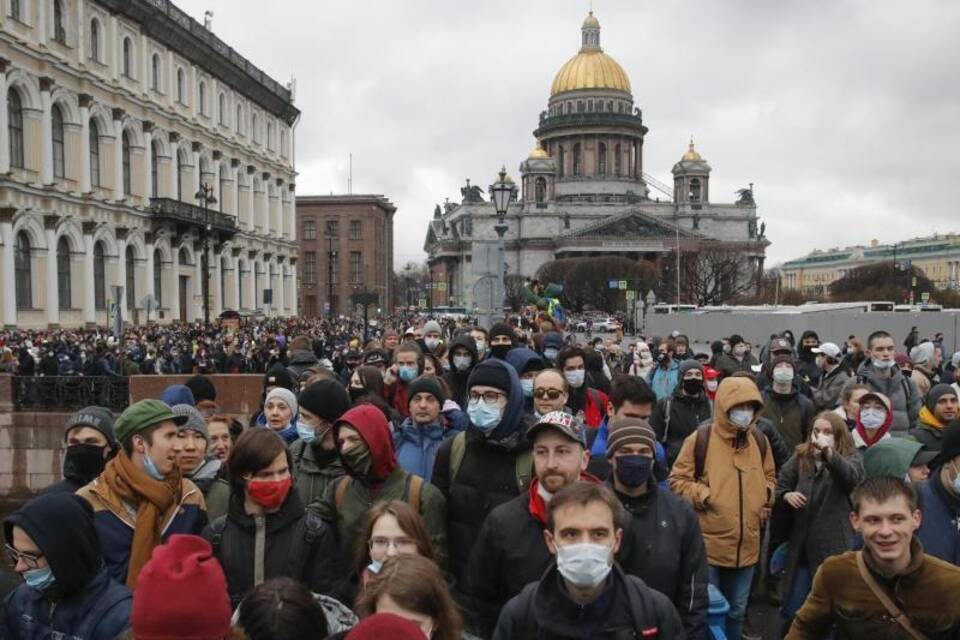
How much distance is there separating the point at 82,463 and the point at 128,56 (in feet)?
124

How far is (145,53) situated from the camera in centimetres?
3903

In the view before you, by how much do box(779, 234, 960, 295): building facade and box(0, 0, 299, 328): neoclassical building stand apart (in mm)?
70227

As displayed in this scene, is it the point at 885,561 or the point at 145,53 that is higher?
the point at 145,53

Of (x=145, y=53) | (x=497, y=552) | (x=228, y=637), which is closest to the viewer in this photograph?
(x=228, y=637)

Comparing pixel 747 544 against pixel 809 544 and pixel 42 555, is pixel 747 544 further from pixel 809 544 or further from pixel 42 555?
pixel 42 555

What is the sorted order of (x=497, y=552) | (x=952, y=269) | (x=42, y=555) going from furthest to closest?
(x=952, y=269)
(x=497, y=552)
(x=42, y=555)

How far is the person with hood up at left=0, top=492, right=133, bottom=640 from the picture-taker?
332 cm

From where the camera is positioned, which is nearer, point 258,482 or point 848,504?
point 258,482

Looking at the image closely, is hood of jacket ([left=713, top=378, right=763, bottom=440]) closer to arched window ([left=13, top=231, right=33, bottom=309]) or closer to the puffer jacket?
the puffer jacket

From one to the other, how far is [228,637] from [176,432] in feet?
6.08

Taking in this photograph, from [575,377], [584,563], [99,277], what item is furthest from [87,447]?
[99,277]

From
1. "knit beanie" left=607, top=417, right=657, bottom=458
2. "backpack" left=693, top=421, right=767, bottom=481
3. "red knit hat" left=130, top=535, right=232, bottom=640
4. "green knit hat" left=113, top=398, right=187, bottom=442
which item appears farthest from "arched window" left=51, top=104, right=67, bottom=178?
"red knit hat" left=130, top=535, right=232, bottom=640

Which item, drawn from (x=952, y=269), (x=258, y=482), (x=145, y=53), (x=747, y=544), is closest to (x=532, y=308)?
(x=747, y=544)

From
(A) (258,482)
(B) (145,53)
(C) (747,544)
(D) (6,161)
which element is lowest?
(C) (747,544)
